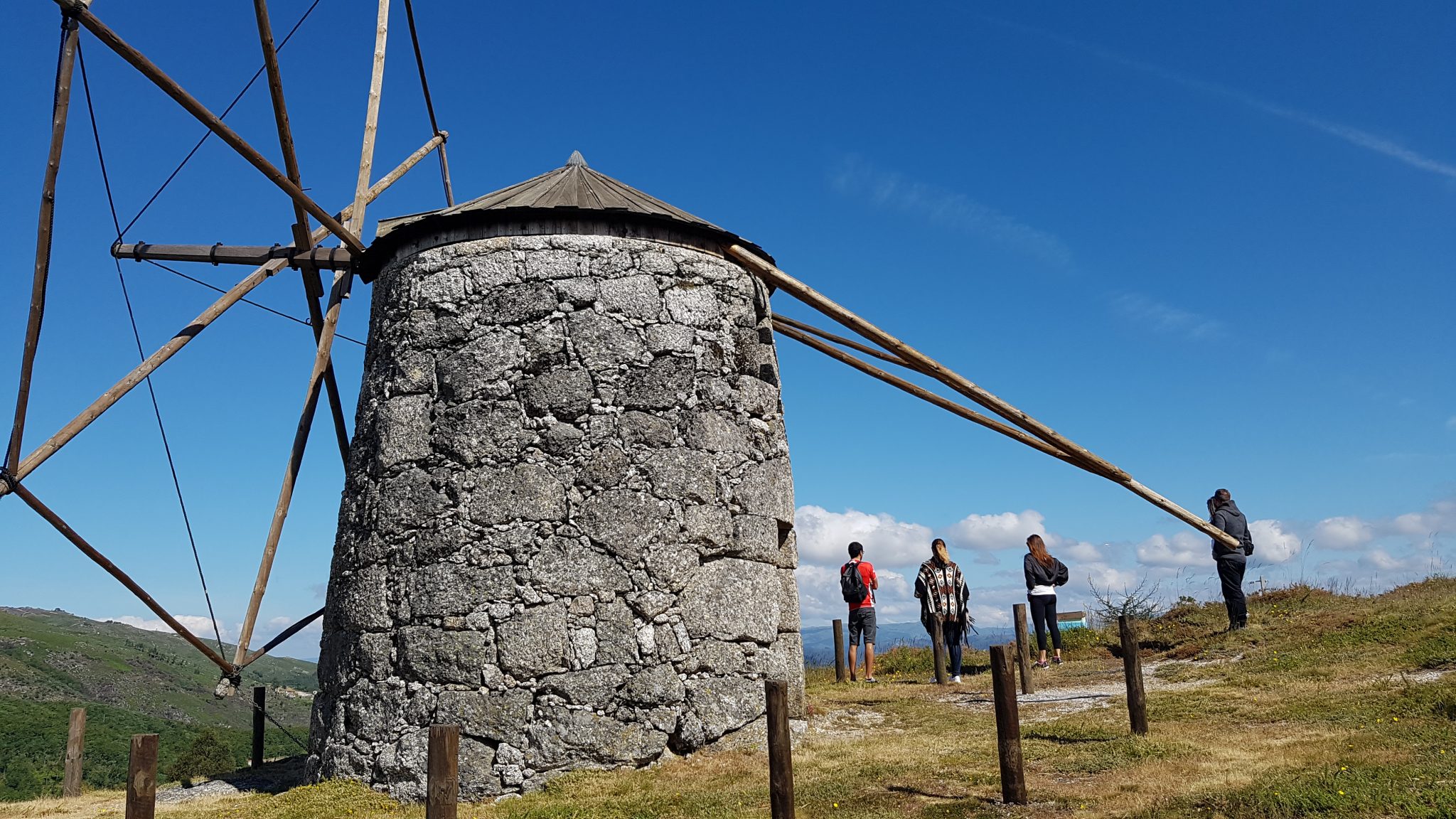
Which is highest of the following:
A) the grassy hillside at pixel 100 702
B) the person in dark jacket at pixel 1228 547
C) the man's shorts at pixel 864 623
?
the person in dark jacket at pixel 1228 547

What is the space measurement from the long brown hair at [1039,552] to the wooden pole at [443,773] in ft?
32.3

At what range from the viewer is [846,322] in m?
9.59

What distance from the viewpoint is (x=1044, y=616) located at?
1388 cm

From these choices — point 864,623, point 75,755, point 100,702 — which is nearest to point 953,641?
point 864,623

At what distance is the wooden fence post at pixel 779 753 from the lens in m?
5.65

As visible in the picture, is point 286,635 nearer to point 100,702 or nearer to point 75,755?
point 75,755

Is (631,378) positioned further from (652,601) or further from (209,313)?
(209,313)

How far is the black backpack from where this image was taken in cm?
1355

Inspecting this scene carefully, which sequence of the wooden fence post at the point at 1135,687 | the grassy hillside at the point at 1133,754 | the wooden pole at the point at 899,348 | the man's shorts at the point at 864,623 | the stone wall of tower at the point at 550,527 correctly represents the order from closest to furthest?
the grassy hillside at the point at 1133,754
the stone wall of tower at the point at 550,527
the wooden fence post at the point at 1135,687
the wooden pole at the point at 899,348
the man's shorts at the point at 864,623

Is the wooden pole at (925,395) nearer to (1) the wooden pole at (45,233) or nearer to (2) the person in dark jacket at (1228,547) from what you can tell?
(2) the person in dark jacket at (1228,547)

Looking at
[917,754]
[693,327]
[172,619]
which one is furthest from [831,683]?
[172,619]

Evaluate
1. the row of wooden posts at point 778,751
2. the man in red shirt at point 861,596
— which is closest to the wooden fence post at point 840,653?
the man in red shirt at point 861,596

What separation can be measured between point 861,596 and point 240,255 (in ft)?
29.8

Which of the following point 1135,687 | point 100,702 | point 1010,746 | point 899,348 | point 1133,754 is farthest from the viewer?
point 100,702
